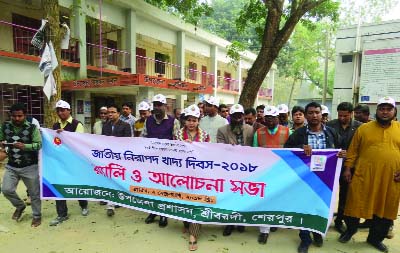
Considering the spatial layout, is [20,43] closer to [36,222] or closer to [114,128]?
[114,128]

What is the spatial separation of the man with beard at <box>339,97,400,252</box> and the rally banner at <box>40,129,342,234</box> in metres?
0.34

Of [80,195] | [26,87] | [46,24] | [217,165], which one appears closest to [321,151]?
[217,165]

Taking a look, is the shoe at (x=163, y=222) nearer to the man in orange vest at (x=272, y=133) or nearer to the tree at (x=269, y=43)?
the man in orange vest at (x=272, y=133)

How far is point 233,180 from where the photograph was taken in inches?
148

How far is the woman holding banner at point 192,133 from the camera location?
3854 millimetres

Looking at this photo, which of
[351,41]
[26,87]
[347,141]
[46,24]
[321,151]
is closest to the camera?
[321,151]

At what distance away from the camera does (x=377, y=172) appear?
3.50m

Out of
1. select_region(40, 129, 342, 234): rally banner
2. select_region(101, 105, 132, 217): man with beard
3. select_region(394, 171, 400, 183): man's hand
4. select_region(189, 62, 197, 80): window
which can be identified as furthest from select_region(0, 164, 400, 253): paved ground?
select_region(189, 62, 197, 80): window

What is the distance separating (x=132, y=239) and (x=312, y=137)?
2.50 m

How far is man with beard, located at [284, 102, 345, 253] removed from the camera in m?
3.61

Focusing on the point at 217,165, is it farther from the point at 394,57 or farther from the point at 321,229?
the point at 394,57

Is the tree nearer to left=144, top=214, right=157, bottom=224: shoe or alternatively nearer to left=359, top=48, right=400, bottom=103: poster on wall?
left=359, top=48, right=400, bottom=103: poster on wall

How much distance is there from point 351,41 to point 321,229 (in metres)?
5.65

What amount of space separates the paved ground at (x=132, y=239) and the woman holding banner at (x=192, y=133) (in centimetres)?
15
